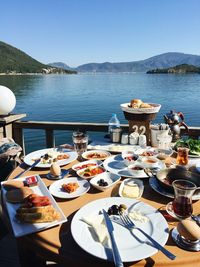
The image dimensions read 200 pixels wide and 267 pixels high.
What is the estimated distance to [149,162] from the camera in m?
1.98

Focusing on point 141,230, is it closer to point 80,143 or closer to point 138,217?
point 138,217

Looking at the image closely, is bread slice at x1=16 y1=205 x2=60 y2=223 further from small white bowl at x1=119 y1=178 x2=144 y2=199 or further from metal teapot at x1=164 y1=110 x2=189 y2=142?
metal teapot at x1=164 y1=110 x2=189 y2=142

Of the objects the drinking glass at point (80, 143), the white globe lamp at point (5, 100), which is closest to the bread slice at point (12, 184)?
the drinking glass at point (80, 143)

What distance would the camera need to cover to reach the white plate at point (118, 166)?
184 cm

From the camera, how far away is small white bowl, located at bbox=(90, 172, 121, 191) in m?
1.61

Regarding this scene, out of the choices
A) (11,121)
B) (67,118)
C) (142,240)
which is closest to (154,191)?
(142,240)

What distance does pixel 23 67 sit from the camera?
10206 centimetres

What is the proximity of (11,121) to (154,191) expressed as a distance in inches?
96.0

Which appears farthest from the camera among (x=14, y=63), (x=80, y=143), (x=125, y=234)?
(x=14, y=63)

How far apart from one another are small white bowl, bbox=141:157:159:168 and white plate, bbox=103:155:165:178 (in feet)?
0.14

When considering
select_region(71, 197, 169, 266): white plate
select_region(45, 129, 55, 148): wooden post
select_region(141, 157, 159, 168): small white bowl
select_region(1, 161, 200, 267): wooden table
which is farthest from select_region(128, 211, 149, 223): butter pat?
select_region(45, 129, 55, 148): wooden post

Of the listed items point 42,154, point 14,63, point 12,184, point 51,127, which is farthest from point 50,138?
point 14,63

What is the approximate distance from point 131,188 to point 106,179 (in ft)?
0.74

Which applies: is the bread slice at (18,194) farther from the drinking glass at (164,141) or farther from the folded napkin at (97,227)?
the drinking glass at (164,141)
